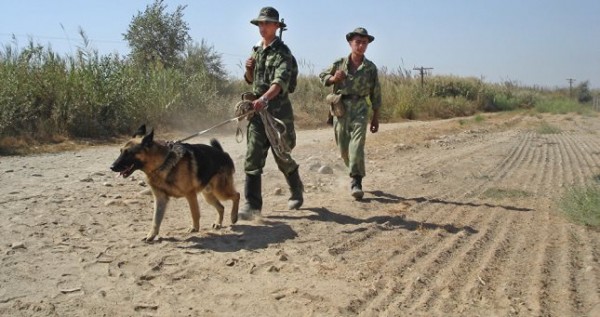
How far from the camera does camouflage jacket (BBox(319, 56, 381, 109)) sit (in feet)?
23.1

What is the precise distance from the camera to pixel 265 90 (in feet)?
18.9

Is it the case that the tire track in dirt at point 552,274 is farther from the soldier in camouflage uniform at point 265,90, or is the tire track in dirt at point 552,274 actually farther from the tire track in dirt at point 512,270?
the soldier in camouflage uniform at point 265,90

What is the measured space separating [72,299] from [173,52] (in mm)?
17739

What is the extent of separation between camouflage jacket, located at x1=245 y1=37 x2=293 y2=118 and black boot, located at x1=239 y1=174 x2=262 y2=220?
0.73 metres

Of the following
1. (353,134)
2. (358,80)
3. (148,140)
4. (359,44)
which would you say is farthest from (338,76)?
(148,140)

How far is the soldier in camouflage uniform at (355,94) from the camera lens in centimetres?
690

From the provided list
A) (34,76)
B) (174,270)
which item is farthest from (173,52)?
(174,270)

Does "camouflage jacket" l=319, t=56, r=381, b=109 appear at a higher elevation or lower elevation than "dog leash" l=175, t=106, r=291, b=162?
higher

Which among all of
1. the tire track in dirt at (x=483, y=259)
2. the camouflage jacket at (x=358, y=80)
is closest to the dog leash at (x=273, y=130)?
the camouflage jacket at (x=358, y=80)

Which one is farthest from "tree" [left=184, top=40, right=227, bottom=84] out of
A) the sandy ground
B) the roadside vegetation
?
the sandy ground

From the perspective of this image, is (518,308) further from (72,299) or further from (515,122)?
(515,122)

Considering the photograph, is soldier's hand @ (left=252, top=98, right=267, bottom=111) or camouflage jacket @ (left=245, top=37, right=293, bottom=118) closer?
soldier's hand @ (left=252, top=98, right=267, bottom=111)

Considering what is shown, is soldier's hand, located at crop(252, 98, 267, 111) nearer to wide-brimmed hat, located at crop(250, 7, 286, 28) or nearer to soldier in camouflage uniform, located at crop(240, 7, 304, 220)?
soldier in camouflage uniform, located at crop(240, 7, 304, 220)

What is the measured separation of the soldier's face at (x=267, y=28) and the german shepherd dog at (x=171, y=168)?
50.8 inches
